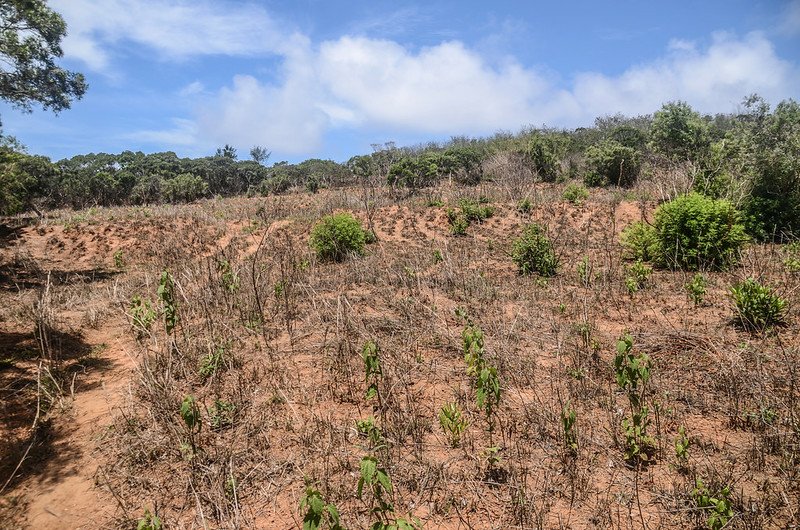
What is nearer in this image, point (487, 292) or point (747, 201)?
point (487, 292)

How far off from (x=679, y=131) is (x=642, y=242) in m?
19.4

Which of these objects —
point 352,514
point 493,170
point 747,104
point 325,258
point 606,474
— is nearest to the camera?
point 352,514

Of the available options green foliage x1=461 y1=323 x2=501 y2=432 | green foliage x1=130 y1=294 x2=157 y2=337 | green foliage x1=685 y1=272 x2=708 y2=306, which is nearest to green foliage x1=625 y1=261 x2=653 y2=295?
green foliage x1=685 y1=272 x2=708 y2=306

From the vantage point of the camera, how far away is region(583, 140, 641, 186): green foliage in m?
22.8

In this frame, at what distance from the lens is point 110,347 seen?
5992 mm

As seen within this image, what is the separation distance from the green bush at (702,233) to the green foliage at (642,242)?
0.38 metres

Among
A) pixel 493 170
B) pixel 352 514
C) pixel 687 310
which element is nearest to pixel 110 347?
pixel 352 514

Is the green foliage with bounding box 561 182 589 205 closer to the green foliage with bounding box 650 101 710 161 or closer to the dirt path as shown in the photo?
the green foliage with bounding box 650 101 710 161

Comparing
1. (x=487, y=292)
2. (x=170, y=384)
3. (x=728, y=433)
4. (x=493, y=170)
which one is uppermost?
(x=493, y=170)

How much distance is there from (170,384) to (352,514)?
2286 mm

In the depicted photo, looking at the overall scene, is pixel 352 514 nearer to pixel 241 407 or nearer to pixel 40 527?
pixel 241 407

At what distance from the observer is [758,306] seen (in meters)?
5.14

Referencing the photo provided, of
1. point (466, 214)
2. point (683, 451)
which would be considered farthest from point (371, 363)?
point (466, 214)

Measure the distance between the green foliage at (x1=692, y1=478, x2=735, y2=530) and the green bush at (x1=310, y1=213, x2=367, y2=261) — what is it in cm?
853
